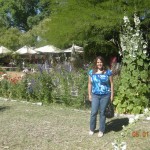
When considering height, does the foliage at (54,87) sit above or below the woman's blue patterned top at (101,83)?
below

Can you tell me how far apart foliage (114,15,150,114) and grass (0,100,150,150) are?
581 mm

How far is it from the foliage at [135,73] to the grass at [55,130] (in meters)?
0.58

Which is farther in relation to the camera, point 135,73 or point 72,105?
point 72,105

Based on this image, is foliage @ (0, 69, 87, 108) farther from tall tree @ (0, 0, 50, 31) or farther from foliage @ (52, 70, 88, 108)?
tall tree @ (0, 0, 50, 31)

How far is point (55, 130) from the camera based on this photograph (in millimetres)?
7094

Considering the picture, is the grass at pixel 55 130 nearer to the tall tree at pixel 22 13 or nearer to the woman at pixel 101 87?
the woman at pixel 101 87

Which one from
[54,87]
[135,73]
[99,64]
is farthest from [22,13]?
[99,64]

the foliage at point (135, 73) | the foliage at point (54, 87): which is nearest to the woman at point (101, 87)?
the foliage at point (135, 73)

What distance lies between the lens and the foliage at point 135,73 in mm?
8266

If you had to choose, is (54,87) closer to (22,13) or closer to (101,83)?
(101,83)

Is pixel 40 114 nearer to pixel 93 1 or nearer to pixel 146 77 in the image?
pixel 146 77

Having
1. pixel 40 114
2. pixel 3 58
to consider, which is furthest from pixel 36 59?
pixel 40 114

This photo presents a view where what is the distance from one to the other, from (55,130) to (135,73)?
7.67 feet

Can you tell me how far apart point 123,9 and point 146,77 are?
992 cm
